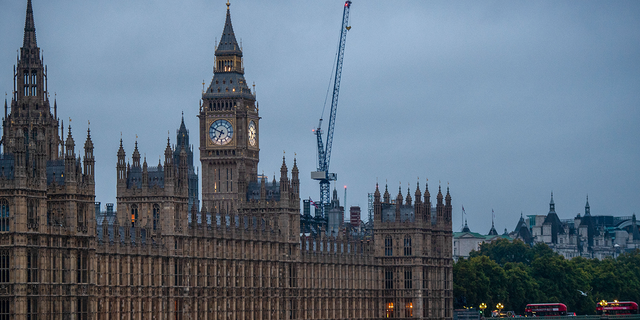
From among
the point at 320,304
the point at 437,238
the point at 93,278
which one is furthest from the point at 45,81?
the point at 437,238

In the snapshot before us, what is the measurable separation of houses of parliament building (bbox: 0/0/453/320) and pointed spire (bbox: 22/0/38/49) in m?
0.27

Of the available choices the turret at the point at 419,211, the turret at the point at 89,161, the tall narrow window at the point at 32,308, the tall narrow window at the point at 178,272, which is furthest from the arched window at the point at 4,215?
the turret at the point at 419,211

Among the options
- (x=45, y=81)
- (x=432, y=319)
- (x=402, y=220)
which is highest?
(x=45, y=81)

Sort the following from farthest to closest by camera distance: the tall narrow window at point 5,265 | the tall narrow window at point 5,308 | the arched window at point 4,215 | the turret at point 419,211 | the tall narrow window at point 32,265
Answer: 1. the turret at point 419,211
2. the tall narrow window at point 32,265
3. the arched window at point 4,215
4. the tall narrow window at point 5,265
5. the tall narrow window at point 5,308

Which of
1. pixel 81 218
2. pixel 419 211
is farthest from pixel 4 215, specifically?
pixel 419 211

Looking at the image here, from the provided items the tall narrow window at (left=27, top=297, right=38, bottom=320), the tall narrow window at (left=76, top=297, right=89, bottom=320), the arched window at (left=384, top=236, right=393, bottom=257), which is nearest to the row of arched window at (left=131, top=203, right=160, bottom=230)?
the tall narrow window at (left=76, top=297, right=89, bottom=320)

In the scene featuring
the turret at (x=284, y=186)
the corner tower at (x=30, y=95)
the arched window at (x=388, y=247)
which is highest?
the corner tower at (x=30, y=95)

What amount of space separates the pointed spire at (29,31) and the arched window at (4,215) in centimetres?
3193

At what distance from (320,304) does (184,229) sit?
37.9m

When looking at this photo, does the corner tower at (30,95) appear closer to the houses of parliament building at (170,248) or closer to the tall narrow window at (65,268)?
the houses of parliament building at (170,248)

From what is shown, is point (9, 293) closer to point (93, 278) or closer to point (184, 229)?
point (93, 278)

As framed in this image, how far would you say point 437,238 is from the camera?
654 feet

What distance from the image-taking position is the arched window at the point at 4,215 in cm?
11923

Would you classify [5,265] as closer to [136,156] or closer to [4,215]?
[4,215]
